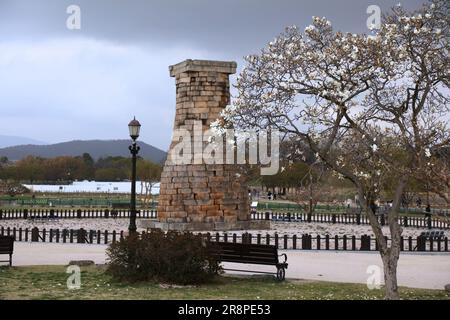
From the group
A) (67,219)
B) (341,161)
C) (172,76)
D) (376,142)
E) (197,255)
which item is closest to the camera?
(376,142)

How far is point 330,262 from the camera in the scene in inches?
646

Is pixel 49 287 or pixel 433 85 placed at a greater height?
pixel 433 85

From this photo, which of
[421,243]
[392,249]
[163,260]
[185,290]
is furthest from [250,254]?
[421,243]

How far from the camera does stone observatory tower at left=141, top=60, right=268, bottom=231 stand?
2514cm

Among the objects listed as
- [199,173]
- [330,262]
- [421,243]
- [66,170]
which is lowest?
[330,262]

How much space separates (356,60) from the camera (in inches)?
434

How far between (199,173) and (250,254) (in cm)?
1207

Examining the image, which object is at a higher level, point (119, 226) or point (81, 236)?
point (81, 236)

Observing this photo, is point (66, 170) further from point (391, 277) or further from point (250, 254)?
point (391, 277)

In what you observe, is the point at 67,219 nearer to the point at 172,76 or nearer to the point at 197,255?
the point at 172,76

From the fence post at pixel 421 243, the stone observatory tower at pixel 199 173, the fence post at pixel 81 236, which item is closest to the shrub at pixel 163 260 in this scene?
the fence post at pixel 421 243
